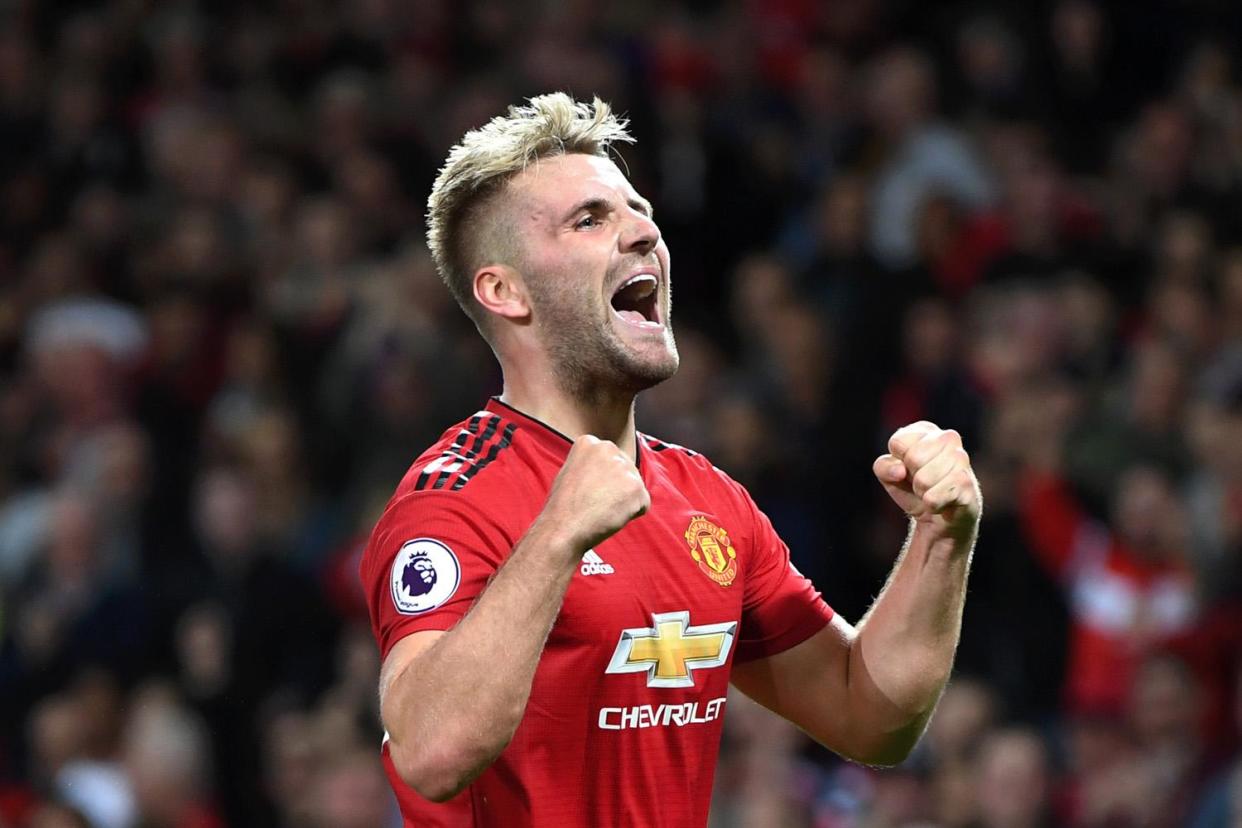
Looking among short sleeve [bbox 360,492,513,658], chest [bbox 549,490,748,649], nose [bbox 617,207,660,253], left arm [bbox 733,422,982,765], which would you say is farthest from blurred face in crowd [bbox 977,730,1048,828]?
short sleeve [bbox 360,492,513,658]

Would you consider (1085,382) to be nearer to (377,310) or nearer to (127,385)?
(377,310)

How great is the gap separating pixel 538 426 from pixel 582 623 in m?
0.48

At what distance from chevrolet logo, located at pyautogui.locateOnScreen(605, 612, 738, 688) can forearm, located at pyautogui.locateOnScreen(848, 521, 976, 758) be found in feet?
1.23

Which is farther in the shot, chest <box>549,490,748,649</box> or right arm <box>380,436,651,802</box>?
chest <box>549,490,748,649</box>

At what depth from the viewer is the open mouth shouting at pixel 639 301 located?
382cm

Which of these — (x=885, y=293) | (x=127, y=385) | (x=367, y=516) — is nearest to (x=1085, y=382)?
(x=885, y=293)

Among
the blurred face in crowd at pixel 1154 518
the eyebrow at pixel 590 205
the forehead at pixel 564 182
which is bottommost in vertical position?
the blurred face in crowd at pixel 1154 518

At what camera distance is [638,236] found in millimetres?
3822

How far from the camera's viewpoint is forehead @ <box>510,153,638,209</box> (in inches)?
152

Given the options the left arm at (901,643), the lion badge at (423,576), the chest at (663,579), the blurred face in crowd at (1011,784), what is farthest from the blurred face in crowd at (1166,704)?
the lion badge at (423,576)

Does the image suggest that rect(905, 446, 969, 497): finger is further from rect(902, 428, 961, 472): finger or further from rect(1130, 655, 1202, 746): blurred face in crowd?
rect(1130, 655, 1202, 746): blurred face in crowd

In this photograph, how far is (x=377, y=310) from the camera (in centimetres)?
948

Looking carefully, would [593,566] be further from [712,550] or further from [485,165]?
[485,165]

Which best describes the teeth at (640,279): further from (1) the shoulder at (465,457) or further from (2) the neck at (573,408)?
(1) the shoulder at (465,457)
